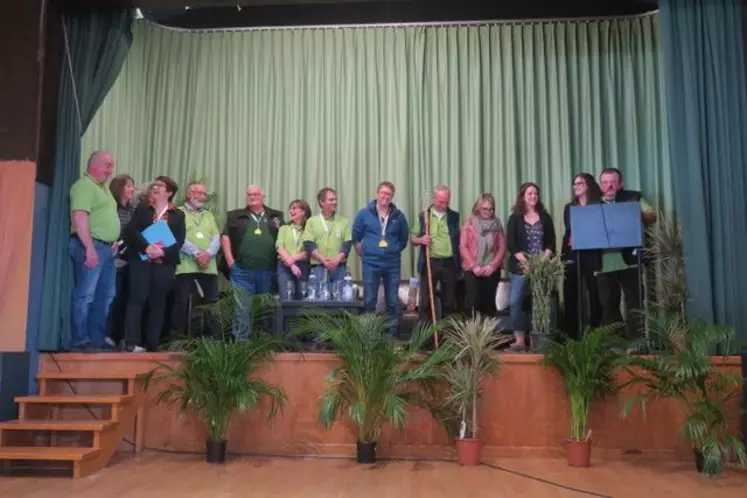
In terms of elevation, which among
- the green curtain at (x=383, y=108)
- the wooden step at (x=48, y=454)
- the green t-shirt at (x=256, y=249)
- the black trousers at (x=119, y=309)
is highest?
the green curtain at (x=383, y=108)

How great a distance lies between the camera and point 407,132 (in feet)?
24.9

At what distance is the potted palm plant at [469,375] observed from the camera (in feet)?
14.1

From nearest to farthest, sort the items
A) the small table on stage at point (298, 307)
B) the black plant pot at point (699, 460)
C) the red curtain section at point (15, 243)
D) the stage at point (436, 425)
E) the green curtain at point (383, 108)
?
the black plant pot at point (699, 460) → the stage at point (436, 425) → the red curtain section at point (15, 243) → the small table on stage at point (298, 307) → the green curtain at point (383, 108)

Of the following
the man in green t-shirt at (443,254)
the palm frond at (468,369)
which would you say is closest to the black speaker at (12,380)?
the palm frond at (468,369)

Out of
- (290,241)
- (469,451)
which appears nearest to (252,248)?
(290,241)

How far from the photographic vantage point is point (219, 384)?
4.34 m

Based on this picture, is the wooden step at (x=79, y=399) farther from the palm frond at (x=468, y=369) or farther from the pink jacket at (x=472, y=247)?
the pink jacket at (x=472, y=247)

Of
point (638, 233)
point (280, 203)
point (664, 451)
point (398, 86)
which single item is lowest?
point (664, 451)

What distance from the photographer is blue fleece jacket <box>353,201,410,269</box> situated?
5664 millimetres

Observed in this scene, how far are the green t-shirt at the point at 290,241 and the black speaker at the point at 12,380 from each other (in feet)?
6.72

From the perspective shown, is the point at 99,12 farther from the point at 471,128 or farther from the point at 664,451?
the point at 664,451

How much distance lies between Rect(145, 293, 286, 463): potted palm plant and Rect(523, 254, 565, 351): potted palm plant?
178 cm

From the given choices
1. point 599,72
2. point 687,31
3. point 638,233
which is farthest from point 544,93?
point 638,233

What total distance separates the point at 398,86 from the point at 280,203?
1.74 meters
